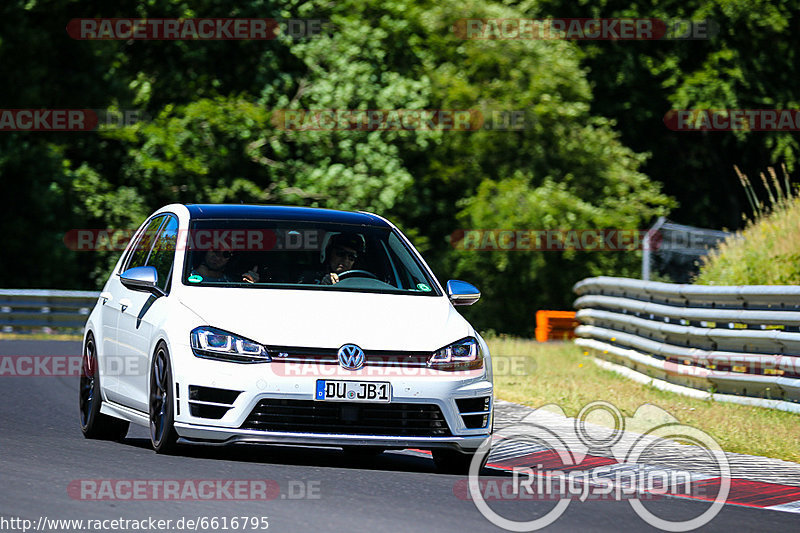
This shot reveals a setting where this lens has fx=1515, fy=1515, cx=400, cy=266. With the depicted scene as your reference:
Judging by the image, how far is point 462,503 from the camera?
27.2 ft

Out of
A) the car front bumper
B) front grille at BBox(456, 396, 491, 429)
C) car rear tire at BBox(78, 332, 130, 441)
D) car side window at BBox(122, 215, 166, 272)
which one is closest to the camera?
the car front bumper

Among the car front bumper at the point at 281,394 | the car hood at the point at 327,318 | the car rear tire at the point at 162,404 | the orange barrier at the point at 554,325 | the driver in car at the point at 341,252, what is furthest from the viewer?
the orange barrier at the point at 554,325

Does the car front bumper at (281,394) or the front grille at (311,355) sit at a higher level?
the front grille at (311,355)

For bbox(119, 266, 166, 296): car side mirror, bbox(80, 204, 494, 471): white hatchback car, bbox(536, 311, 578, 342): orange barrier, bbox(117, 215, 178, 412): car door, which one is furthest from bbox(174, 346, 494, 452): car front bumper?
bbox(536, 311, 578, 342): orange barrier

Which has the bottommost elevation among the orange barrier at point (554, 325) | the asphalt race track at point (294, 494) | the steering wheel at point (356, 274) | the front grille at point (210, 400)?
the orange barrier at point (554, 325)

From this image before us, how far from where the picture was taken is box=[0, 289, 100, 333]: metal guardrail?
30.3 meters

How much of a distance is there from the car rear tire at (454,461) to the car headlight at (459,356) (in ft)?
1.95

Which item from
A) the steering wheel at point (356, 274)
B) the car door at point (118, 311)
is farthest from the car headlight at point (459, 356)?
the car door at point (118, 311)

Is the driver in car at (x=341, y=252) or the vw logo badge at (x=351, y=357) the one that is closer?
the vw logo badge at (x=351, y=357)

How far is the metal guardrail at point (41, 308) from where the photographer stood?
99.5 feet

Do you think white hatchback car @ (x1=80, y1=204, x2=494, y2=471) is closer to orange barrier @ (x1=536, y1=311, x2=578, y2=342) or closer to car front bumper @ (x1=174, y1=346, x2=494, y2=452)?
car front bumper @ (x1=174, y1=346, x2=494, y2=452)

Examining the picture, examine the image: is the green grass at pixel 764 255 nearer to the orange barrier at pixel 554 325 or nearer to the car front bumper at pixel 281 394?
the car front bumper at pixel 281 394

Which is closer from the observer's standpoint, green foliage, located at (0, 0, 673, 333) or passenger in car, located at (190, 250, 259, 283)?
passenger in car, located at (190, 250, 259, 283)

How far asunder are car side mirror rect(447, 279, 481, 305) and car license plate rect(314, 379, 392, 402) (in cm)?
141
